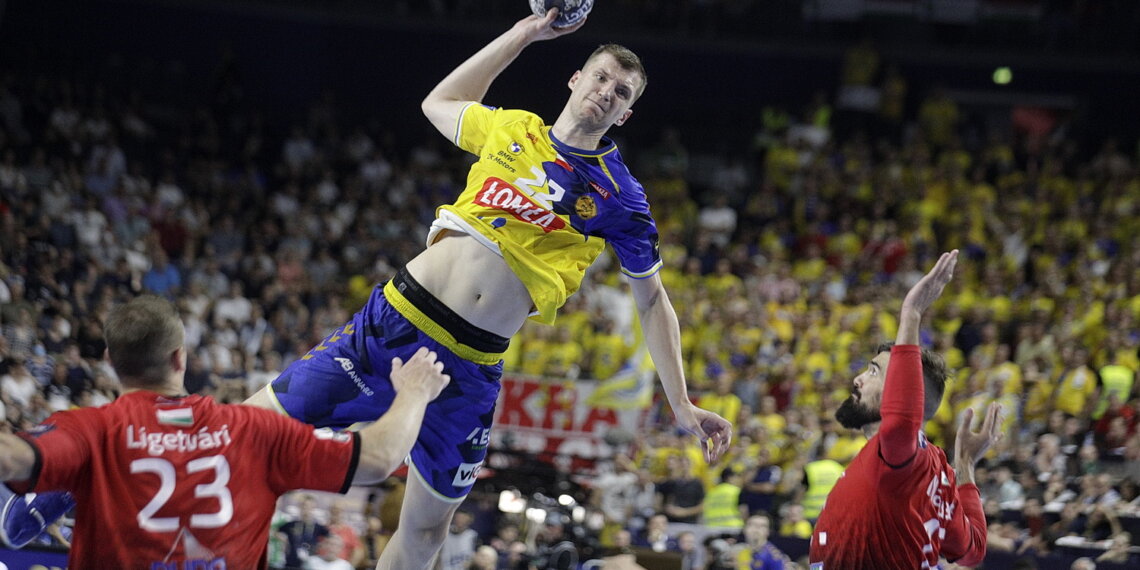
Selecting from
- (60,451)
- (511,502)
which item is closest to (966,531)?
(60,451)

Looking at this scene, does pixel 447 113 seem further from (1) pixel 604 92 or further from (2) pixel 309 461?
(2) pixel 309 461

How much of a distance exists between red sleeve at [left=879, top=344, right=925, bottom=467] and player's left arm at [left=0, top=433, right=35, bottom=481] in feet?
10.5

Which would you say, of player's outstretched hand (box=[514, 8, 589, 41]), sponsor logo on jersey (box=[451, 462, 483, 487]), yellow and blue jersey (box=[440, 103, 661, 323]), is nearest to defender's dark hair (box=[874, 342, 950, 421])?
yellow and blue jersey (box=[440, 103, 661, 323])

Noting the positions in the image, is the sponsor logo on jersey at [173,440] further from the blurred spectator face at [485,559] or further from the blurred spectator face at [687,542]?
the blurred spectator face at [687,542]

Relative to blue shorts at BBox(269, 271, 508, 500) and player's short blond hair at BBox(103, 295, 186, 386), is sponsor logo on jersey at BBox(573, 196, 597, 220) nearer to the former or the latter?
blue shorts at BBox(269, 271, 508, 500)

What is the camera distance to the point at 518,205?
6.04 meters

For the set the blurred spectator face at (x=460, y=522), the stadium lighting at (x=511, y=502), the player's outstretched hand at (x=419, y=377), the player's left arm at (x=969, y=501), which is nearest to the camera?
the player's outstretched hand at (x=419, y=377)

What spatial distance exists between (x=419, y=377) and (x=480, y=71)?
8.18 ft

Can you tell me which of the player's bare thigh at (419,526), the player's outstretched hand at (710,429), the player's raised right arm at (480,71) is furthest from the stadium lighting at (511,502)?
the player's raised right arm at (480,71)

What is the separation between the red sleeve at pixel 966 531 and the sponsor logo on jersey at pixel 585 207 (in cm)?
227

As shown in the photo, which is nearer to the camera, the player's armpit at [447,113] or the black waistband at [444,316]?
the black waistband at [444,316]

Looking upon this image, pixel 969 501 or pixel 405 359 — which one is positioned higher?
pixel 405 359

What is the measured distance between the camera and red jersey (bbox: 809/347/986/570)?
4902 millimetres

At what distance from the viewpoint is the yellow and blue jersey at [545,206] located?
601 centimetres
